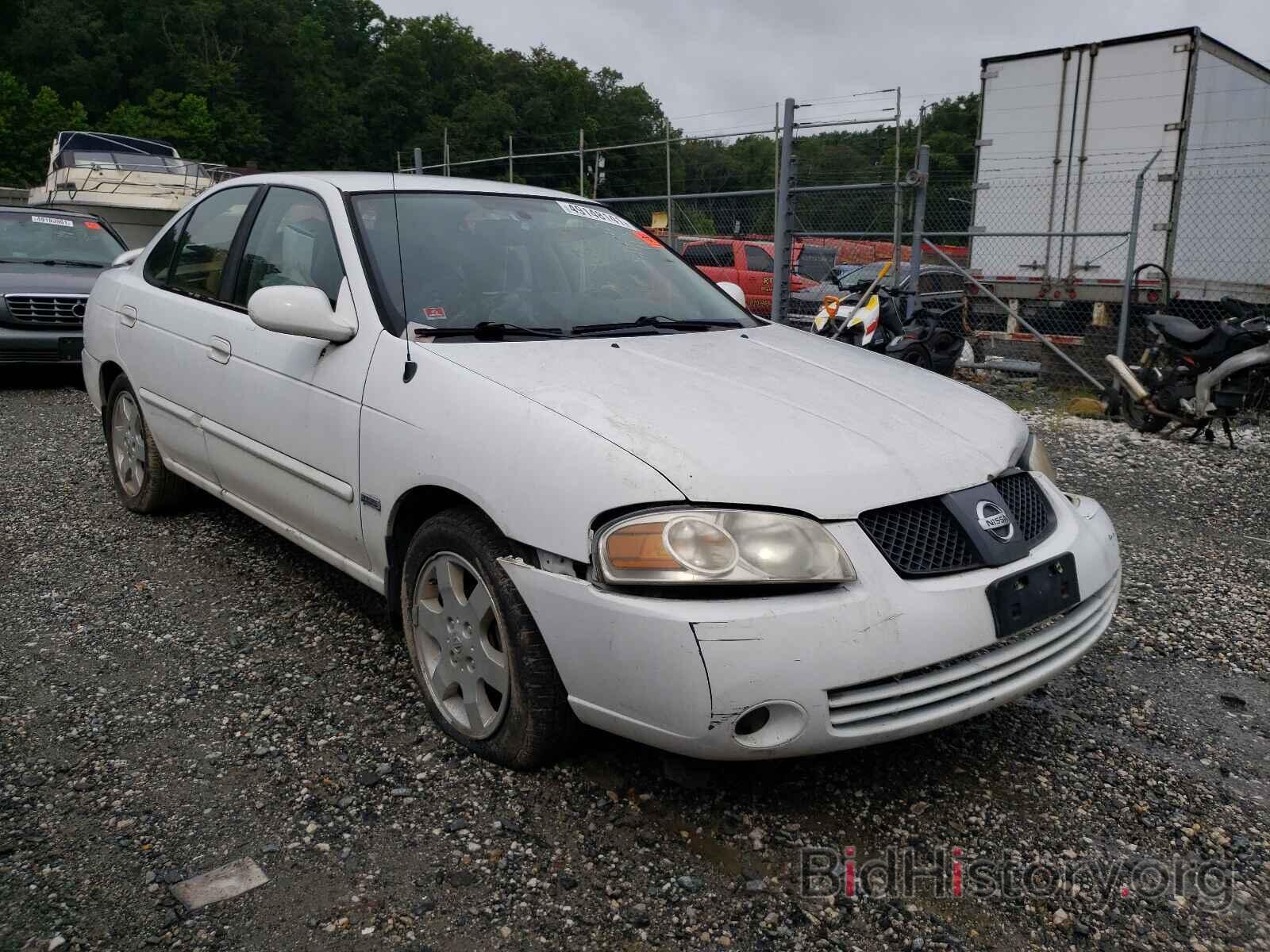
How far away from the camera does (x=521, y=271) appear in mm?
3463

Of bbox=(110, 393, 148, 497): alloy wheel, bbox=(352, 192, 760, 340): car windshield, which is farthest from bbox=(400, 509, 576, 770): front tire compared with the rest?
bbox=(110, 393, 148, 497): alloy wheel

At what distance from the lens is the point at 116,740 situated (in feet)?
9.58

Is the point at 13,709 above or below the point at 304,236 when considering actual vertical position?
below

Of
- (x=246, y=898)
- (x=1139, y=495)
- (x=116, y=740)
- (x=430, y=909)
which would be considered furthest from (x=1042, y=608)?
(x=1139, y=495)

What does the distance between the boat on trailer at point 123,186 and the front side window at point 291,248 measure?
1352 cm

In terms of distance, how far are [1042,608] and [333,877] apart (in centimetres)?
181

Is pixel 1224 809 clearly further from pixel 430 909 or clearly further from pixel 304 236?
pixel 304 236

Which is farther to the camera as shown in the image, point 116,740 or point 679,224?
point 679,224

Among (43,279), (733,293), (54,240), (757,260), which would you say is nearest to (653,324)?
(733,293)

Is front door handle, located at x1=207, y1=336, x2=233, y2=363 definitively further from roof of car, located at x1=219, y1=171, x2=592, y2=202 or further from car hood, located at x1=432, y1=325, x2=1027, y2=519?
car hood, located at x1=432, y1=325, x2=1027, y2=519

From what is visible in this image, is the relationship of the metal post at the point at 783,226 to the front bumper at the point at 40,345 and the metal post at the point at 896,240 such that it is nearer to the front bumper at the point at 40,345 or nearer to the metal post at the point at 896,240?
the metal post at the point at 896,240

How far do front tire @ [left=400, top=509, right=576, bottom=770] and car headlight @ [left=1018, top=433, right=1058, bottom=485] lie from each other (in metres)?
1.48

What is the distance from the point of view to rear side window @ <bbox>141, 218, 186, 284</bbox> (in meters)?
4.55

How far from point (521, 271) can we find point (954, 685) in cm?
197
